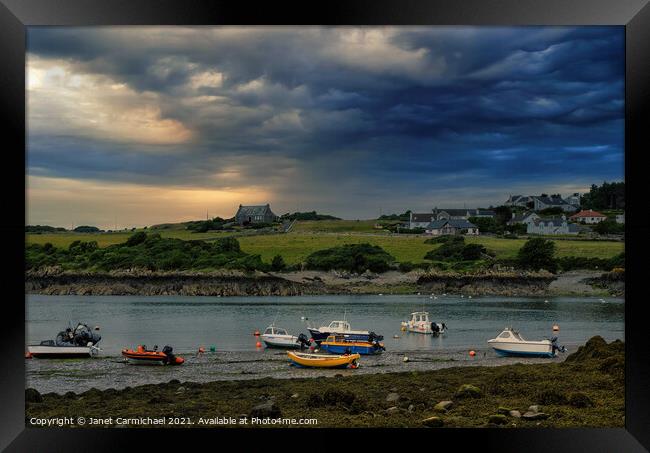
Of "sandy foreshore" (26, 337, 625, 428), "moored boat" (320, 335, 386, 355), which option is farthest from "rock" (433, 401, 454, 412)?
"moored boat" (320, 335, 386, 355)

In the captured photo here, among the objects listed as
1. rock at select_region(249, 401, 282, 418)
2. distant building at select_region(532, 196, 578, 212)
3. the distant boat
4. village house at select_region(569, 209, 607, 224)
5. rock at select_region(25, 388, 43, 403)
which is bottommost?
rock at select_region(249, 401, 282, 418)

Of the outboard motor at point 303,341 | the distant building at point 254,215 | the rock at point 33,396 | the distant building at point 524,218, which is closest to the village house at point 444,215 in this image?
the distant building at point 524,218

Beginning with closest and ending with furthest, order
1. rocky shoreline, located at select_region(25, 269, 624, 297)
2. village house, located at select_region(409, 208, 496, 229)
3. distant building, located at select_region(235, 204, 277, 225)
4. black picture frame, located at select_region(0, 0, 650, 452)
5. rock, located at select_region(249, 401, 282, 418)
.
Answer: black picture frame, located at select_region(0, 0, 650, 452), rock, located at select_region(249, 401, 282, 418), distant building, located at select_region(235, 204, 277, 225), village house, located at select_region(409, 208, 496, 229), rocky shoreline, located at select_region(25, 269, 624, 297)

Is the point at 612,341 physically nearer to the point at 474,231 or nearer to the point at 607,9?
the point at 474,231

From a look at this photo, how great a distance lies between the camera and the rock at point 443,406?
7.47 meters

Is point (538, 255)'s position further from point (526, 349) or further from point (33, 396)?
point (33, 396)

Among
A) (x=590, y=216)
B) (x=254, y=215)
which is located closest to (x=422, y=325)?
(x=590, y=216)

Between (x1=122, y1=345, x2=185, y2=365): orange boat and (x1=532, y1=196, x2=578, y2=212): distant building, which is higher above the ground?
(x1=532, y1=196, x2=578, y2=212): distant building

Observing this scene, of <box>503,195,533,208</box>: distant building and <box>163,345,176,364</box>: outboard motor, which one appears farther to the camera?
<box>503,195,533,208</box>: distant building

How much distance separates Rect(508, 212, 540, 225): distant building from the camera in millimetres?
11133

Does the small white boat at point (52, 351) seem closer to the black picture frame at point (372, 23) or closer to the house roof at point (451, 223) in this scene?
the black picture frame at point (372, 23)

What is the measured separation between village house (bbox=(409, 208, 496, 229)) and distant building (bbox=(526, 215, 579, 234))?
97 cm

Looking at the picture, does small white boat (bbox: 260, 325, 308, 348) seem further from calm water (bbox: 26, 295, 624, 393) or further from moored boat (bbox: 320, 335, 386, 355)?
moored boat (bbox: 320, 335, 386, 355)

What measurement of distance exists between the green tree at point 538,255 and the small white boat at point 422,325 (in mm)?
2188
